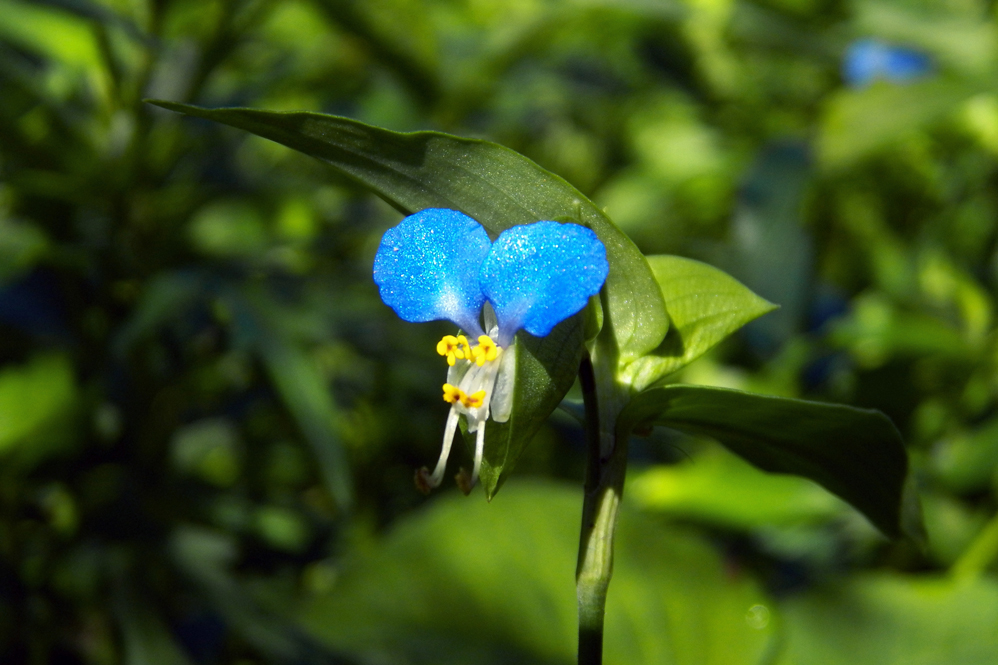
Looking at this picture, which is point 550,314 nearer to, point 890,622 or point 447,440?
point 447,440

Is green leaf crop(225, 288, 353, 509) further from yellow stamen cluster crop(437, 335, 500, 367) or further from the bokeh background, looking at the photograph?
yellow stamen cluster crop(437, 335, 500, 367)

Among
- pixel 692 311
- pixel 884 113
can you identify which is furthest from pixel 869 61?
pixel 692 311

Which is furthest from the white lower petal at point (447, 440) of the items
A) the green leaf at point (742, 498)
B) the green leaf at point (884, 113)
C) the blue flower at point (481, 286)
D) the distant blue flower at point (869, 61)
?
the distant blue flower at point (869, 61)

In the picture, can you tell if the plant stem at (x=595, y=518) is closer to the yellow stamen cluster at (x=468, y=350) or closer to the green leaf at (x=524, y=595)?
the yellow stamen cluster at (x=468, y=350)

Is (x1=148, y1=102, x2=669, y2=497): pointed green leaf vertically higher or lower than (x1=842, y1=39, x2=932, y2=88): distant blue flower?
lower

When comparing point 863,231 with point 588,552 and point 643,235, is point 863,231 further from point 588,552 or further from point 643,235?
point 588,552

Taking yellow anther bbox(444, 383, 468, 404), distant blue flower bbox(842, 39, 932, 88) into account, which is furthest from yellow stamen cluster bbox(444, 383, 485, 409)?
distant blue flower bbox(842, 39, 932, 88)
